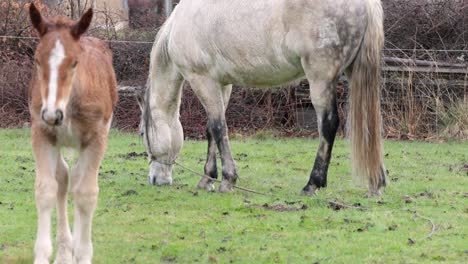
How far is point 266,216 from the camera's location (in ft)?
25.6

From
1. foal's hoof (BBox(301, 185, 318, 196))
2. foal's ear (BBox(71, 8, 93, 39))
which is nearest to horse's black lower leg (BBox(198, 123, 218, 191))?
foal's hoof (BBox(301, 185, 318, 196))

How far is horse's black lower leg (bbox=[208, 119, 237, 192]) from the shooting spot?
9.32 m

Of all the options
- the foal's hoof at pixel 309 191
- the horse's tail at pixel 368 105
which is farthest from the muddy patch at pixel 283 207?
the horse's tail at pixel 368 105

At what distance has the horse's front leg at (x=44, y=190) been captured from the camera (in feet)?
18.5

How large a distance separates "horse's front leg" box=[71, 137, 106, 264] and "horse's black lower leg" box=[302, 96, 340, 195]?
3241 mm

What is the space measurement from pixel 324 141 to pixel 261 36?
1210 mm

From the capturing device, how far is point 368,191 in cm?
886

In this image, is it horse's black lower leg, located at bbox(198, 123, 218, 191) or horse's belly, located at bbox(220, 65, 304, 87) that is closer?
horse's belly, located at bbox(220, 65, 304, 87)

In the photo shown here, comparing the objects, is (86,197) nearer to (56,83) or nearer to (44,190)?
(44,190)

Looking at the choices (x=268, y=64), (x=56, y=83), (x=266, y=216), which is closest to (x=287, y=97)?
(x=268, y=64)

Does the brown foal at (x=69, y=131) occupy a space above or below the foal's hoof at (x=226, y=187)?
above

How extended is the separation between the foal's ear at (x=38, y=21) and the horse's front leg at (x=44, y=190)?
669mm

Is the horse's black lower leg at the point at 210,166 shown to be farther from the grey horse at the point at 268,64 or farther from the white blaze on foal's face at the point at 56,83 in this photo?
the white blaze on foal's face at the point at 56,83

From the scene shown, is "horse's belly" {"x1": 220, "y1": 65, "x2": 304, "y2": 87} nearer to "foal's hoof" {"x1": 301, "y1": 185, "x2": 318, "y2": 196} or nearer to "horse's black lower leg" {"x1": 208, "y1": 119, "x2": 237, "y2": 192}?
"horse's black lower leg" {"x1": 208, "y1": 119, "x2": 237, "y2": 192}
